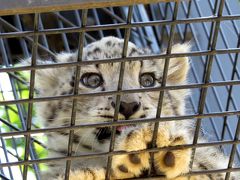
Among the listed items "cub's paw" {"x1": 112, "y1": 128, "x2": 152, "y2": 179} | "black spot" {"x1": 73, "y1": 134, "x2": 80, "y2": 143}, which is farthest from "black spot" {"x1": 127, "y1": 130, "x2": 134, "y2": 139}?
"black spot" {"x1": 73, "y1": 134, "x2": 80, "y2": 143}

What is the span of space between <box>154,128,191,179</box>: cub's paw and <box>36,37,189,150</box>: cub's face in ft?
1.30

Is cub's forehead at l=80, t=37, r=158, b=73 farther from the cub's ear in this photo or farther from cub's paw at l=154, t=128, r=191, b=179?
cub's paw at l=154, t=128, r=191, b=179

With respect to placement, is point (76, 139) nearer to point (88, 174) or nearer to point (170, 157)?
point (88, 174)

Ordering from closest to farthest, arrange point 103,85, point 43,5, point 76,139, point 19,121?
point 43,5 < point 76,139 < point 103,85 < point 19,121

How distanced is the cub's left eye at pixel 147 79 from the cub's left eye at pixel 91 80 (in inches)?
6.8

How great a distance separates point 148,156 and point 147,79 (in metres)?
0.93

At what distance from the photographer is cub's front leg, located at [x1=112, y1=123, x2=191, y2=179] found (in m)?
1.88

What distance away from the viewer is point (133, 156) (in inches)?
74.4

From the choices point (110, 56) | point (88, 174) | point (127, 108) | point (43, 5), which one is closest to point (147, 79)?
point (110, 56)

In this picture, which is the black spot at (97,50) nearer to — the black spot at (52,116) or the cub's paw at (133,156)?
the black spot at (52,116)

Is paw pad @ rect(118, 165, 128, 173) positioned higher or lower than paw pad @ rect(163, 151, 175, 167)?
higher

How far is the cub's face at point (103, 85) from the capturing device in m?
2.43

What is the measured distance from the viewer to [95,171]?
2010 millimetres

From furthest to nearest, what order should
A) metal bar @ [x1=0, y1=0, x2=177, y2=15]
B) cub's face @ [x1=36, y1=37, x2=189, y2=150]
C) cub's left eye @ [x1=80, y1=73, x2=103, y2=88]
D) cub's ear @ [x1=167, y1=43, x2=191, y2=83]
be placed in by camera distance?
cub's ear @ [x1=167, y1=43, x2=191, y2=83]
cub's left eye @ [x1=80, y1=73, x2=103, y2=88]
cub's face @ [x1=36, y1=37, x2=189, y2=150]
metal bar @ [x1=0, y1=0, x2=177, y2=15]
